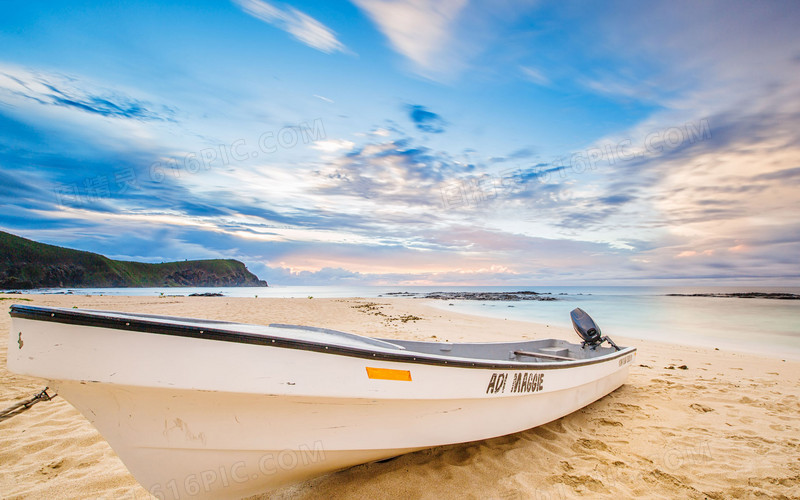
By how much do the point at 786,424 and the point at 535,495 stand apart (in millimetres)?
4378

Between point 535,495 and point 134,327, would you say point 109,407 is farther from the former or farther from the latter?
point 535,495

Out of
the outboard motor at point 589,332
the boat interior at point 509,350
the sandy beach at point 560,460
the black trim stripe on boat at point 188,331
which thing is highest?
the black trim stripe on boat at point 188,331

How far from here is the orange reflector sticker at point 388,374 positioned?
2.76 metres

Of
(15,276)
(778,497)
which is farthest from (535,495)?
(15,276)

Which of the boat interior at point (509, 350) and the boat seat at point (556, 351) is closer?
the boat interior at point (509, 350)

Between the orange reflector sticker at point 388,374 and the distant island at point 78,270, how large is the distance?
3737 inches

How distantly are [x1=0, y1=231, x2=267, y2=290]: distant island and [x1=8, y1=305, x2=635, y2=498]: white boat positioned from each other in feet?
308

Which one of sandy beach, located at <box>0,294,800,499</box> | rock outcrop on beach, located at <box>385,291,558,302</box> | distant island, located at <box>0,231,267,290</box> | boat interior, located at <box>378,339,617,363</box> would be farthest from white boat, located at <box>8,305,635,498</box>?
distant island, located at <box>0,231,267,290</box>

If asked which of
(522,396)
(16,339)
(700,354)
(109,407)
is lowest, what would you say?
(700,354)

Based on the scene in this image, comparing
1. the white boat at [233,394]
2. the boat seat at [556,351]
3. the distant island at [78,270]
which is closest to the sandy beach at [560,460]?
the white boat at [233,394]

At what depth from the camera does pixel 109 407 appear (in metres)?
2.33

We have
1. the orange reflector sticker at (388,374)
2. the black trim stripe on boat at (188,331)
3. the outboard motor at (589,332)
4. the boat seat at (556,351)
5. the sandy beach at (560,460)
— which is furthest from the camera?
the boat seat at (556,351)

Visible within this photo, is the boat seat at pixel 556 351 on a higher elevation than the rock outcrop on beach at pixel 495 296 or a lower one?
higher

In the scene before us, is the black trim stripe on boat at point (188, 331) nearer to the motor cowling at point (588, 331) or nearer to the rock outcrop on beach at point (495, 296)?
the motor cowling at point (588, 331)
